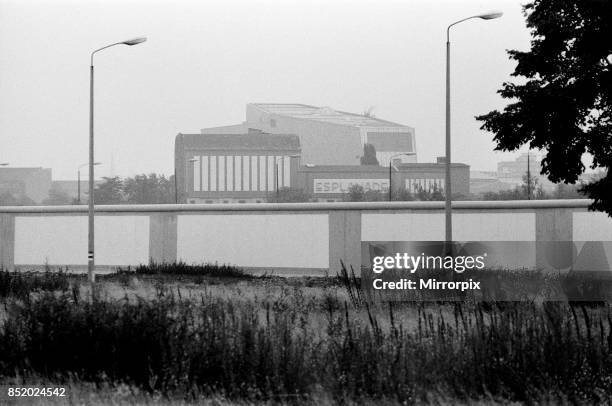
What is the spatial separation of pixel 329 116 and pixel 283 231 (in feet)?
520

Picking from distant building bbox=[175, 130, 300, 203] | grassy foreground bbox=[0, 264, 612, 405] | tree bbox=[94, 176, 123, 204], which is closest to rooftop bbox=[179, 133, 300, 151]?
distant building bbox=[175, 130, 300, 203]

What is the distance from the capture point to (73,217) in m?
35.1

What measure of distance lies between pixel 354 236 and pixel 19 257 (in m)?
14.5

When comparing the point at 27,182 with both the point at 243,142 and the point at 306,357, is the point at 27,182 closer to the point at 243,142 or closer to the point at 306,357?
the point at 243,142

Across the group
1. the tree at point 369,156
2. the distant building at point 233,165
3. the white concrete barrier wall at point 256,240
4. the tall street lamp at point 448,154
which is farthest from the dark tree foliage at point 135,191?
the tall street lamp at point 448,154

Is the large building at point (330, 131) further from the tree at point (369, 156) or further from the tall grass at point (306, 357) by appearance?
the tall grass at point (306, 357)

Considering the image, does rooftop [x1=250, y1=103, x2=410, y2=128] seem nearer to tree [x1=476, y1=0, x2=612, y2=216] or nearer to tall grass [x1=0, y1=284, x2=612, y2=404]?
tree [x1=476, y1=0, x2=612, y2=216]

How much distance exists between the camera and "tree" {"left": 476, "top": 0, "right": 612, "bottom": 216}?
1997 centimetres

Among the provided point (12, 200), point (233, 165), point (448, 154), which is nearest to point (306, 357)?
point (448, 154)

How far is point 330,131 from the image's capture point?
610ft

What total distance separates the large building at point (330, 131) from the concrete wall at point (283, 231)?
136349 millimetres

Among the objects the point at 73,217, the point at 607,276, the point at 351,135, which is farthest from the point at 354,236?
the point at 351,135

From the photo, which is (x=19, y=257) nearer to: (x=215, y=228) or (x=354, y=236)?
(x=215, y=228)

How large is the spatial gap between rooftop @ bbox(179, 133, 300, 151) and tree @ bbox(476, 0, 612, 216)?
122m
